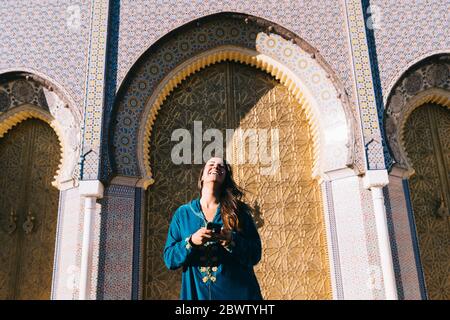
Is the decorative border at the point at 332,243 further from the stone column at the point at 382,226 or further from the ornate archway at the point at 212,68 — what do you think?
the stone column at the point at 382,226

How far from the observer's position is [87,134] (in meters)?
4.43

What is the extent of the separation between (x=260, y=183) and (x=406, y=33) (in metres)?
2.20

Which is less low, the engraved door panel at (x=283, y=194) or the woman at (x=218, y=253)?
the engraved door panel at (x=283, y=194)

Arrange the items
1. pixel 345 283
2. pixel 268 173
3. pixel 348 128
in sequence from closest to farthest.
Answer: pixel 345 283 < pixel 348 128 < pixel 268 173

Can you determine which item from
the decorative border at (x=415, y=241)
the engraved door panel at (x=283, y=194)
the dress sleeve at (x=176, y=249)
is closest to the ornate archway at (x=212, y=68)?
the engraved door panel at (x=283, y=194)

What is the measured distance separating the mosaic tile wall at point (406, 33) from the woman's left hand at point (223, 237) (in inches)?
121

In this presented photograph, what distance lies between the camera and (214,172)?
97.2 inches

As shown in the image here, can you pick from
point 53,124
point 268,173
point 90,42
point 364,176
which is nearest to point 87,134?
point 53,124

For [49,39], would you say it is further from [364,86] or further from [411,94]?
[411,94]

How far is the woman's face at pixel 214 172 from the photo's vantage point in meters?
2.46

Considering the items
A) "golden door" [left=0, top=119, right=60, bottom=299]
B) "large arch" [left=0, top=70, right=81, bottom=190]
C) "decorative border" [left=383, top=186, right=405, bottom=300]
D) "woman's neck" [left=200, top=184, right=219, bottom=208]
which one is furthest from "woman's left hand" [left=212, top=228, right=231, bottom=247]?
"golden door" [left=0, top=119, right=60, bottom=299]

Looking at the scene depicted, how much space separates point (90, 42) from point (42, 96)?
0.77 meters

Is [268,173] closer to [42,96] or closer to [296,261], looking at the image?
[296,261]

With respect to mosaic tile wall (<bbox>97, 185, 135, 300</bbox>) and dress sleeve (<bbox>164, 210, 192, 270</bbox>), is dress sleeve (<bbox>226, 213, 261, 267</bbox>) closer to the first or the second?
dress sleeve (<bbox>164, 210, 192, 270</bbox>)
